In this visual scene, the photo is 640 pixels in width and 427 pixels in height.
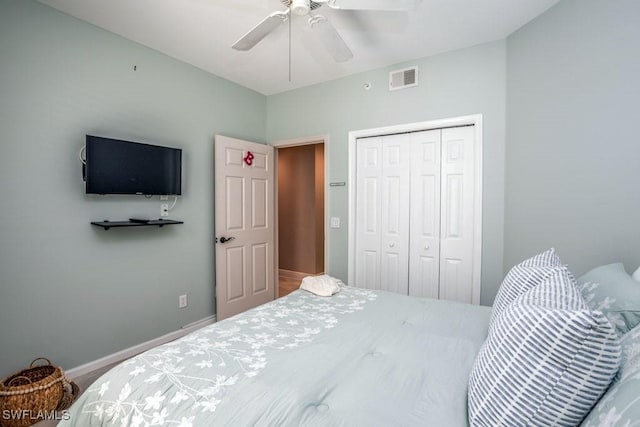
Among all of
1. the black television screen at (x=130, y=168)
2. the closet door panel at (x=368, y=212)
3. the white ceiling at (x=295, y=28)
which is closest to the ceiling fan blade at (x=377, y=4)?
the white ceiling at (x=295, y=28)

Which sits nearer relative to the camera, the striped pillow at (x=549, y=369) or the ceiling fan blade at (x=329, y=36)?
the striped pillow at (x=549, y=369)

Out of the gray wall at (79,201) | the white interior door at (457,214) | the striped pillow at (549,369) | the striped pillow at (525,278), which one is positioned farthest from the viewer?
the white interior door at (457,214)

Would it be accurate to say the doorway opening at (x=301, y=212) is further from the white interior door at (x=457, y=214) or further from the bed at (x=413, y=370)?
the bed at (x=413, y=370)

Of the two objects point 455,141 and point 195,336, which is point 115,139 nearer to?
point 195,336

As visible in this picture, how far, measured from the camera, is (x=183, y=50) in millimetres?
2773

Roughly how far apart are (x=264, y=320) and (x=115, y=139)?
199 centimetres

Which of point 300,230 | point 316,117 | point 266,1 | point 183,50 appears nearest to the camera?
point 266,1

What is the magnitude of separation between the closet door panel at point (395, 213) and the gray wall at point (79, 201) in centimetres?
201

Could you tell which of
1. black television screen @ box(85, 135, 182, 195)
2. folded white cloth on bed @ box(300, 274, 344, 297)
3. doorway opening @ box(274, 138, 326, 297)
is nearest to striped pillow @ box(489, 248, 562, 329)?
folded white cloth on bed @ box(300, 274, 344, 297)

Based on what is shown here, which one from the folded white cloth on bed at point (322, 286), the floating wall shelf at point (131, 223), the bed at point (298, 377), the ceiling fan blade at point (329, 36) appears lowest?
the bed at point (298, 377)

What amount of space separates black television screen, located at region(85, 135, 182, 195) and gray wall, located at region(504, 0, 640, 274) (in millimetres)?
3019

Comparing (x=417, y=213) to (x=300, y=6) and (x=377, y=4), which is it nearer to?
(x=377, y=4)

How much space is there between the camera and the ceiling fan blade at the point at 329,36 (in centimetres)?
172

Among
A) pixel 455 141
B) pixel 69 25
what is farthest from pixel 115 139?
pixel 455 141
